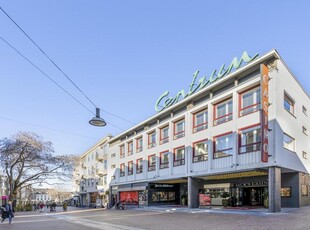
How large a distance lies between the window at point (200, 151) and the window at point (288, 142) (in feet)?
21.4

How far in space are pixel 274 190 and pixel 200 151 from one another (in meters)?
8.69

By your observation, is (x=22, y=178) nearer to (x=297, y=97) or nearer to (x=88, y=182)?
(x=88, y=182)

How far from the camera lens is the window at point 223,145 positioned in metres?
23.4

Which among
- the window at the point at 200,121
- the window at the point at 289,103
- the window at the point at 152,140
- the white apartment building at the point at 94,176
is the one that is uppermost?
the window at the point at 289,103

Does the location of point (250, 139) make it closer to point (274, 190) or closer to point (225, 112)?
point (225, 112)

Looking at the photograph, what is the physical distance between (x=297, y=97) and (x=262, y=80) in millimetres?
6046

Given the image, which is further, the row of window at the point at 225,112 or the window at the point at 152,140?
the window at the point at 152,140

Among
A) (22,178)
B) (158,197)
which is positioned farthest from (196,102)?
(22,178)

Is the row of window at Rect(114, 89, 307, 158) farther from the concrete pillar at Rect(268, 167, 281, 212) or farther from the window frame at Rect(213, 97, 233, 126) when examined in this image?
the concrete pillar at Rect(268, 167, 281, 212)

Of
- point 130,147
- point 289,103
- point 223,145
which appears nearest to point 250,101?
point 289,103

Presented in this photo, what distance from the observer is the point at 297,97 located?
24.2 m

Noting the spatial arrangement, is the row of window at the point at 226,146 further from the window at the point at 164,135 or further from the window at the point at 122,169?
the window at the point at 122,169

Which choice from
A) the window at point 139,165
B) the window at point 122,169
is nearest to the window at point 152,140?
the window at point 139,165

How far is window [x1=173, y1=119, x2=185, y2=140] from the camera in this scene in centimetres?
3000
